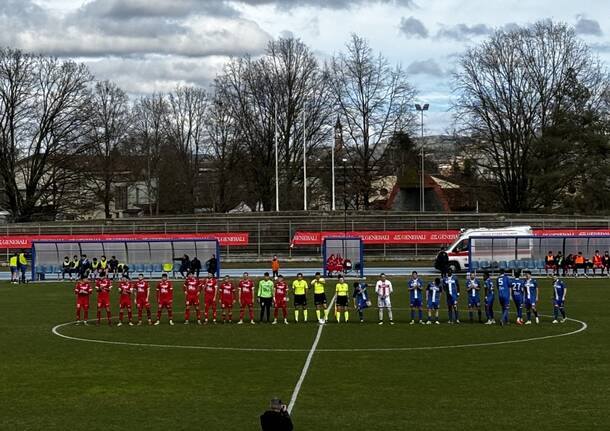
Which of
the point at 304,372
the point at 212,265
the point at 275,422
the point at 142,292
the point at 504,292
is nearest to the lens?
the point at 275,422

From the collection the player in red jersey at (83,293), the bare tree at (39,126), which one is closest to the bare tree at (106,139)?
the bare tree at (39,126)

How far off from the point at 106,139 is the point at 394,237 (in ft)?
105

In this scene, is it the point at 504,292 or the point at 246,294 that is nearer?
the point at 504,292

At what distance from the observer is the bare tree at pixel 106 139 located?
76125mm

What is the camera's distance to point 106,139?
81938mm

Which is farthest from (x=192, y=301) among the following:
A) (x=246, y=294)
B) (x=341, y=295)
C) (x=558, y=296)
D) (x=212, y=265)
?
(x=212, y=265)

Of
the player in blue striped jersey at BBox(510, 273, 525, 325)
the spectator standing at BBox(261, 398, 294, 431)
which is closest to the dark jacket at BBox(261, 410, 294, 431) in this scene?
the spectator standing at BBox(261, 398, 294, 431)

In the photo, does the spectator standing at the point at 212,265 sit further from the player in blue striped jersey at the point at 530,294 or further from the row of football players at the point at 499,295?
the player in blue striped jersey at the point at 530,294

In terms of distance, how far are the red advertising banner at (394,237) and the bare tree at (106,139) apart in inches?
878

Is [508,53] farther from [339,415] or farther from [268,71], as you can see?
[339,415]

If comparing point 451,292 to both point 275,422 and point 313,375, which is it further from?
point 275,422

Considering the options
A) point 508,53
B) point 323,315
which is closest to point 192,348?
point 323,315

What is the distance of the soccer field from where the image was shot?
16.0m

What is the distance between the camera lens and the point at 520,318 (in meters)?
29.2
